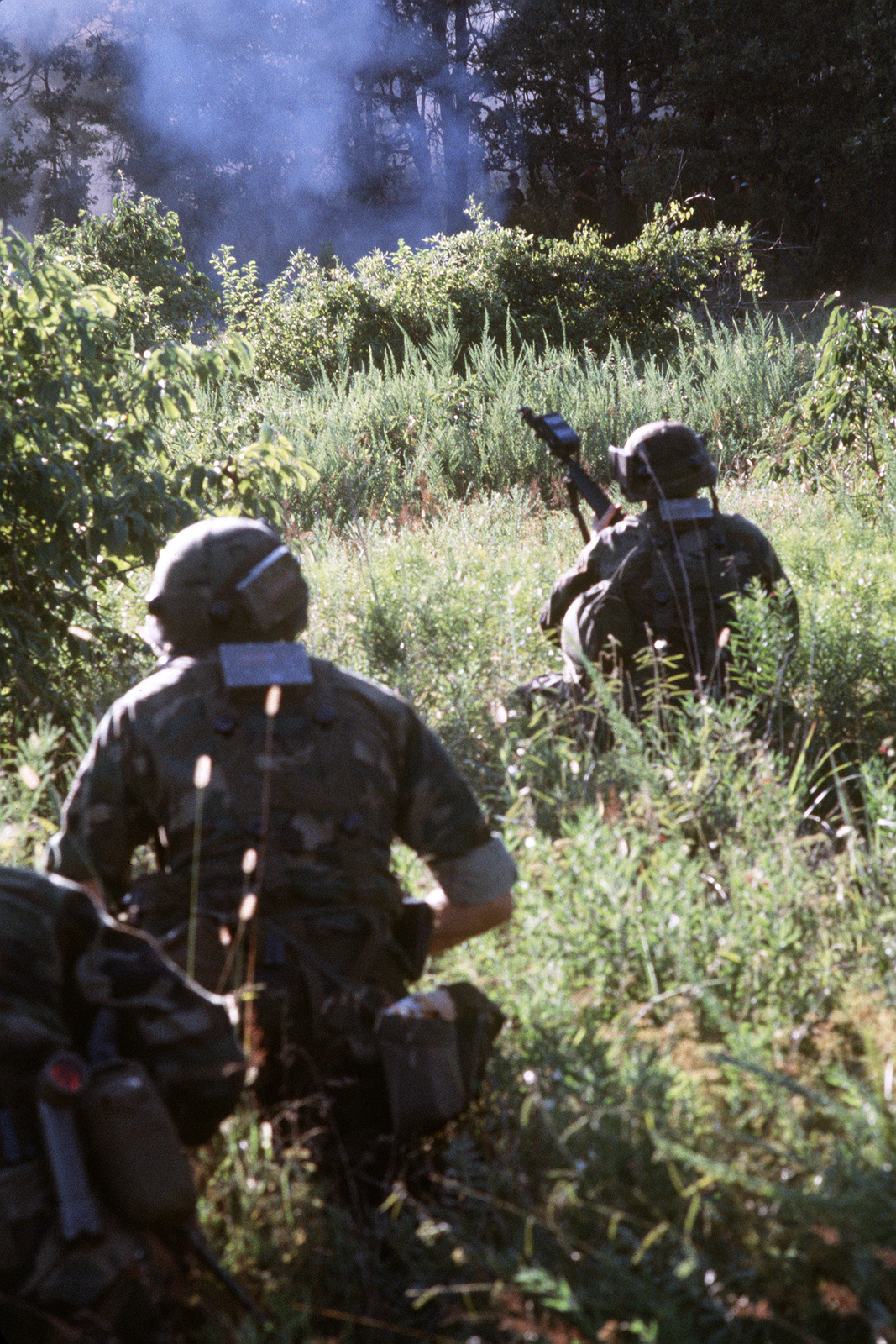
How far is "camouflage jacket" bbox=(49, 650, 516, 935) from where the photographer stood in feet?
8.00

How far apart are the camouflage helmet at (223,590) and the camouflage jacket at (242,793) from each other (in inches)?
4.3

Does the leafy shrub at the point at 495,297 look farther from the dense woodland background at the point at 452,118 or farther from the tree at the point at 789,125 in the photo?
the dense woodland background at the point at 452,118

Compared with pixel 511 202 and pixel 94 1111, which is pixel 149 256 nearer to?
pixel 511 202

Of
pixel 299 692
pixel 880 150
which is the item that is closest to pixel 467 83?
pixel 880 150

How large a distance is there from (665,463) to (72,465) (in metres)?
2.33

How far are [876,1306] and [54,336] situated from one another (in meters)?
4.10

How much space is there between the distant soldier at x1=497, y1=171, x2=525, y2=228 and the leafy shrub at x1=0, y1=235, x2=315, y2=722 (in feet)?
77.2

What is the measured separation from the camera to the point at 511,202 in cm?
2728

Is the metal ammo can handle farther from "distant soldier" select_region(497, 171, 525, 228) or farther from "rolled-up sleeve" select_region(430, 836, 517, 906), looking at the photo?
"distant soldier" select_region(497, 171, 525, 228)

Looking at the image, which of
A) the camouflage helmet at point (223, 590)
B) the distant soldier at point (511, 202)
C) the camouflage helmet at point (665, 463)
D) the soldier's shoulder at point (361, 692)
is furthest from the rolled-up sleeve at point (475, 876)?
the distant soldier at point (511, 202)

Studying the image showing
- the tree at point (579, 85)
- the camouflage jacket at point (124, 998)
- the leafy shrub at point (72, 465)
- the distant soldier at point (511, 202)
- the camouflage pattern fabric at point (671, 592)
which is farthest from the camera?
the distant soldier at point (511, 202)

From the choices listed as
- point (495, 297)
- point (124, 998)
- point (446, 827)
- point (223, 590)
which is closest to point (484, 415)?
point (495, 297)

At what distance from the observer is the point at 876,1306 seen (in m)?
1.63

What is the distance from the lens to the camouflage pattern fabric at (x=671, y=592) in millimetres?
4621
